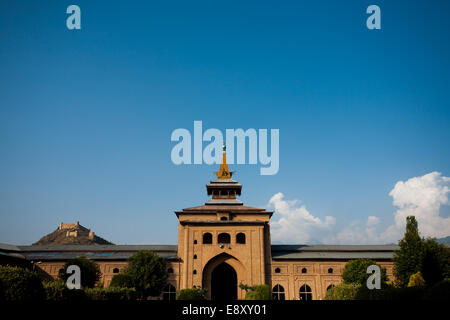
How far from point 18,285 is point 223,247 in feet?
97.0

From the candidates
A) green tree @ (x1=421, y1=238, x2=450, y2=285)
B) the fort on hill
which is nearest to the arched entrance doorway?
green tree @ (x1=421, y1=238, x2=450, y2=285)

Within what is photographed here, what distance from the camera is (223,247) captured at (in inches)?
1700

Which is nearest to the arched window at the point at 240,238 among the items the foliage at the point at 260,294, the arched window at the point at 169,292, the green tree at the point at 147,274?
the foliage at the point at 260,294

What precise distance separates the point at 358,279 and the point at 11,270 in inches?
1368

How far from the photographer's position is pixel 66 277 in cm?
4000

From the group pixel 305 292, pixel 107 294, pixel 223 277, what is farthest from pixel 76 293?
pixel 305 292

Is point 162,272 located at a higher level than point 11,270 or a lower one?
lower

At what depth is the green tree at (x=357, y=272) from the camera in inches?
1534

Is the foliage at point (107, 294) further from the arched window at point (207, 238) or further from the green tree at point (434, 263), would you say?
the green tree at point (434, 263)

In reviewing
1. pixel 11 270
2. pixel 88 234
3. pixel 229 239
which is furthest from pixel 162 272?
pixel 88 234

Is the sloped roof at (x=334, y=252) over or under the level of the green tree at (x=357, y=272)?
over

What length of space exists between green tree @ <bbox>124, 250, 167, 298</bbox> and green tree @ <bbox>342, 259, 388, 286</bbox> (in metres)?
20.8

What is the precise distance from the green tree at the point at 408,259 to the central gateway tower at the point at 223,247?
14.8m
